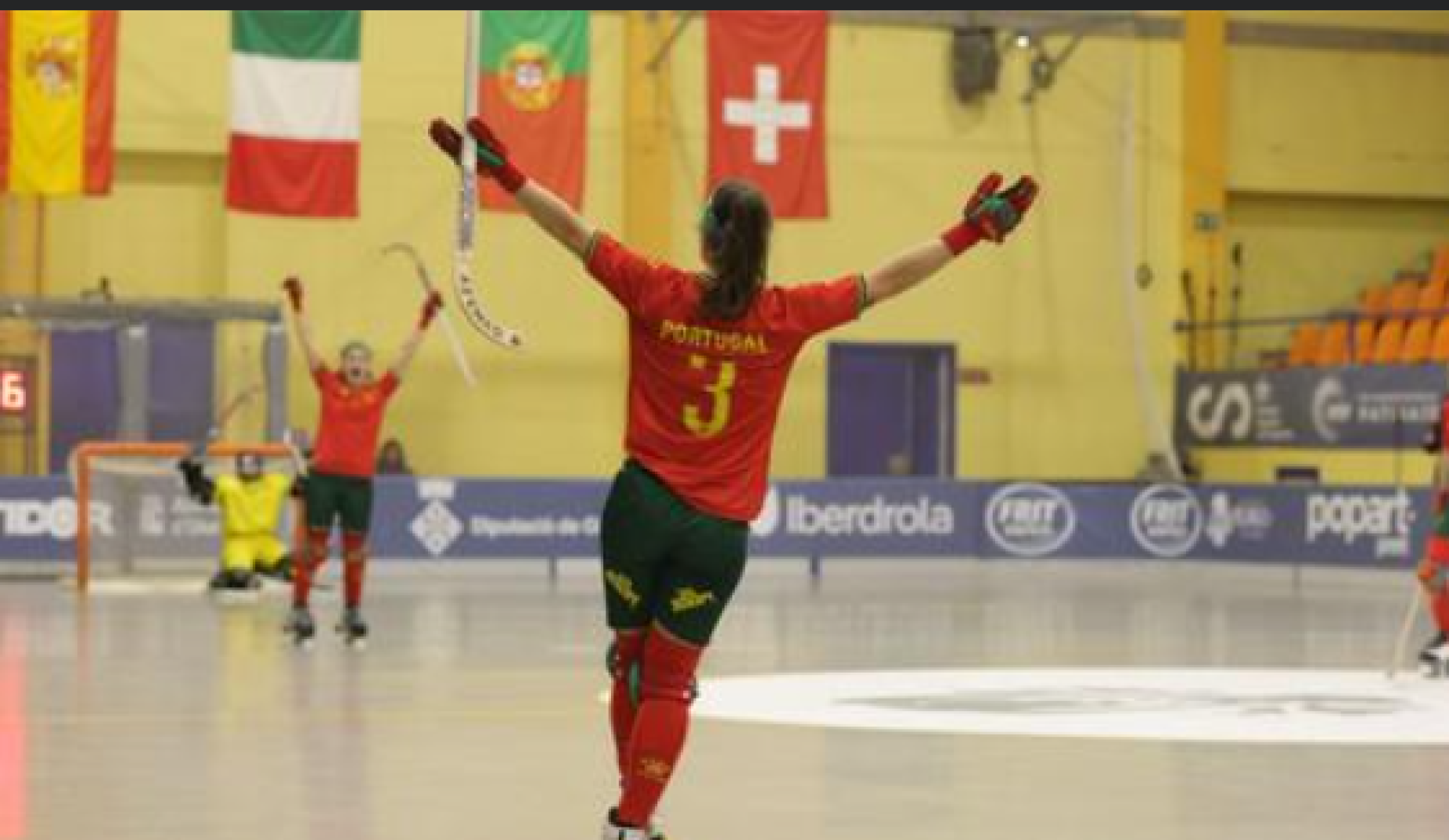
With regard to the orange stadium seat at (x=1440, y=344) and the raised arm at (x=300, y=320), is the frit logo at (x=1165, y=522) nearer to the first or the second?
the orange stadium seat at (x=1440, y=344)

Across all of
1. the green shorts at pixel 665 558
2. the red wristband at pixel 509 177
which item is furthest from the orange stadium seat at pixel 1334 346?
the red wristband at pixel 509 177

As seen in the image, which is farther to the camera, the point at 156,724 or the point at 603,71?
the point at 603,71

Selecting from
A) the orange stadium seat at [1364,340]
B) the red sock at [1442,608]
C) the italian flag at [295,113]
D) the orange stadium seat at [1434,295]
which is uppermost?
the italian flag at [295,113]

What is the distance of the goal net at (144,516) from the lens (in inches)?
1147

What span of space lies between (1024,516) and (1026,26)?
977 cm

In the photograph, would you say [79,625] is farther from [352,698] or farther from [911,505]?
[911,505]

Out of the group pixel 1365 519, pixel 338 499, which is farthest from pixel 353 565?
pixel 1365 519

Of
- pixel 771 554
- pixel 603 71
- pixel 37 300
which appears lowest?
pixel 771 554

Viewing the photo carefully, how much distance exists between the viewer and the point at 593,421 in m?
38.6

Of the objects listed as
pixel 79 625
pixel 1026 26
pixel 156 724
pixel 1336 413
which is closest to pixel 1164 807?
pixel 156 724

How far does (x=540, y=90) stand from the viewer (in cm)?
3256

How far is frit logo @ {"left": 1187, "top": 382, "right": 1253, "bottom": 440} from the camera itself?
39.4 meters

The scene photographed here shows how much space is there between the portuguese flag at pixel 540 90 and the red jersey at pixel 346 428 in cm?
1305

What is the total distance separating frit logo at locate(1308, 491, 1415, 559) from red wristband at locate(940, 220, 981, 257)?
961 inches
